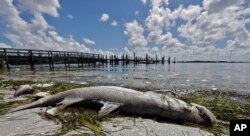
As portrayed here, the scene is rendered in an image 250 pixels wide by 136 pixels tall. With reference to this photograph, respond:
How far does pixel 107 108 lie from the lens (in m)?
4.93

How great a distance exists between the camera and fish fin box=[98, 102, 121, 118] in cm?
476

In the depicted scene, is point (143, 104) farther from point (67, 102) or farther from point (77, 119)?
point (67, 102)

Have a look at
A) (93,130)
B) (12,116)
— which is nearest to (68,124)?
(93,130)

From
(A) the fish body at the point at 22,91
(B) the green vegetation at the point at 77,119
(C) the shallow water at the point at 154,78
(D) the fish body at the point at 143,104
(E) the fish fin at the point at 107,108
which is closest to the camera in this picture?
(B) the green vegetation at the point at 77,119

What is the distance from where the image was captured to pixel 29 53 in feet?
129

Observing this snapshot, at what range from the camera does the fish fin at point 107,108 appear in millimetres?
4764

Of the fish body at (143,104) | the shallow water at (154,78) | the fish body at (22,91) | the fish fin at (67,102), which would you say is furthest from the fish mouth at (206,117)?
the shallow water at (154,78)

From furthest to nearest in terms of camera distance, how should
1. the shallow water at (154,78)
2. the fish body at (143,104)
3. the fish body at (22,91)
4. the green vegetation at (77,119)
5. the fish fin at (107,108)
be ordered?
1. the shallow water at (154,78)
2. the fish body at (22,91)
3. the fish body at (143,104)
4. the fish fin at (107,108)
5. the green vegetation at (77,119)

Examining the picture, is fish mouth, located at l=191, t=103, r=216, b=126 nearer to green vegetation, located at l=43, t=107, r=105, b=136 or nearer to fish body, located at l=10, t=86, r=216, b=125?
fish body, located at l=10, t=86, r=216, b=125

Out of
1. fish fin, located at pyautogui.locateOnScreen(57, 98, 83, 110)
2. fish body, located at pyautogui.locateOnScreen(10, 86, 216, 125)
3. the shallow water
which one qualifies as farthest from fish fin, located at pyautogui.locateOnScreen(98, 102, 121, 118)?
the shallow water

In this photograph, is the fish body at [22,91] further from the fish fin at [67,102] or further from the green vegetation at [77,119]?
the green vegetation at [77,119]

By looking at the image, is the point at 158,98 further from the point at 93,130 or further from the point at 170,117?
the point at 93,130

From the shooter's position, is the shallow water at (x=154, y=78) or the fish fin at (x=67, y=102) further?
the shallow water at (x=154, y=78)

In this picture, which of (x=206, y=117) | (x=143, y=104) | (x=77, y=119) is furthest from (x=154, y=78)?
(x=77, y=119)
